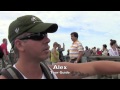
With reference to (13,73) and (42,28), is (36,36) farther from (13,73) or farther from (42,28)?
(13,73)

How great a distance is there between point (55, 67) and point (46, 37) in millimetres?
272

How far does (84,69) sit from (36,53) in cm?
45

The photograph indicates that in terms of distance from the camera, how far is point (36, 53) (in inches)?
88.7

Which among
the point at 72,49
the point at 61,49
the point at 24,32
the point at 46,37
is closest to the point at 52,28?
the point at 46,37

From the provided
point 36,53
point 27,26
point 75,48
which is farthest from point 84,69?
point 75,48

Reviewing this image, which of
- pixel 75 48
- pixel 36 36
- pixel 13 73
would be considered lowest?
pixel 75 48

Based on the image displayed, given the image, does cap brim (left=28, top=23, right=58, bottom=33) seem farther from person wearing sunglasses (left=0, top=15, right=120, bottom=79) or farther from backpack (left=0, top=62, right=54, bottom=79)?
backpack (left=0, top=62, right=54, bottom=79)

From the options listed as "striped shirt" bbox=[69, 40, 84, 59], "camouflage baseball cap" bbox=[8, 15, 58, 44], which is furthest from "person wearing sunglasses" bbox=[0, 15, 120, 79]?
"striped shirt" bbox=[69, 40, 84, 59]

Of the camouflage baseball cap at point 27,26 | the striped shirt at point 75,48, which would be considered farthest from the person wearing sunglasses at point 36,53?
the striped shirt at point 75,48

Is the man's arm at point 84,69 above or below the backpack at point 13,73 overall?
below

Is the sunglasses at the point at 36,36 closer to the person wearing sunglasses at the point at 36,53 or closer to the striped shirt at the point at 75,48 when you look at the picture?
→ the person wearing sunglasses at the point at 36,53

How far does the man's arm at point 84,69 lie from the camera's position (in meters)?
2.23
